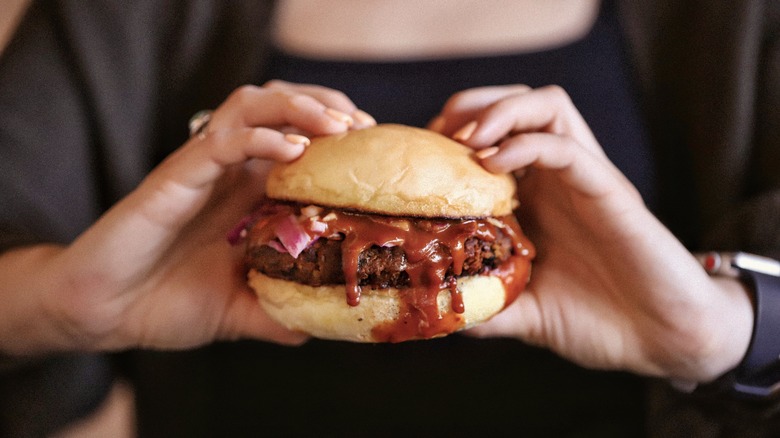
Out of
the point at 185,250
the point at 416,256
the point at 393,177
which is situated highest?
the point at 393,177

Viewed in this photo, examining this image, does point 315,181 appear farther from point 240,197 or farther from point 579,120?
point 579,120

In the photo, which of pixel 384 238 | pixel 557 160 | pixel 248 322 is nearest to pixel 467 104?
pixel 557 160

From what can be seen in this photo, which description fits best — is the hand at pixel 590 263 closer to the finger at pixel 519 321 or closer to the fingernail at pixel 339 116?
the finger at pixel 519 321

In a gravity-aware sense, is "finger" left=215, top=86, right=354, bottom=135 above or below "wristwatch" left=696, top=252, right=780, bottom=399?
above

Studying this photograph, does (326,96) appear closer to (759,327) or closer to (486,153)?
A: (486,153)

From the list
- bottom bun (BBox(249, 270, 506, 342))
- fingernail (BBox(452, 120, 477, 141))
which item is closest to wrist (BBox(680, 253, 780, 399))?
bottom bun (BBox(249, 270, 506, 342))

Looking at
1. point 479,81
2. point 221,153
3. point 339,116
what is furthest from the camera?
point 479,81

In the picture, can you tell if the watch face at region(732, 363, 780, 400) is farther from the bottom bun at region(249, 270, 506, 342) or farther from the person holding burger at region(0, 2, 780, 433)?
the bottom bun at region(249, 270, 506, 342)

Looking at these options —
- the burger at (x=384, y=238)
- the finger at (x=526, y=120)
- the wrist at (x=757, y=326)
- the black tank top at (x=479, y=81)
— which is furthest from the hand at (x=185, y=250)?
the wrist at (x=757, y=326)
